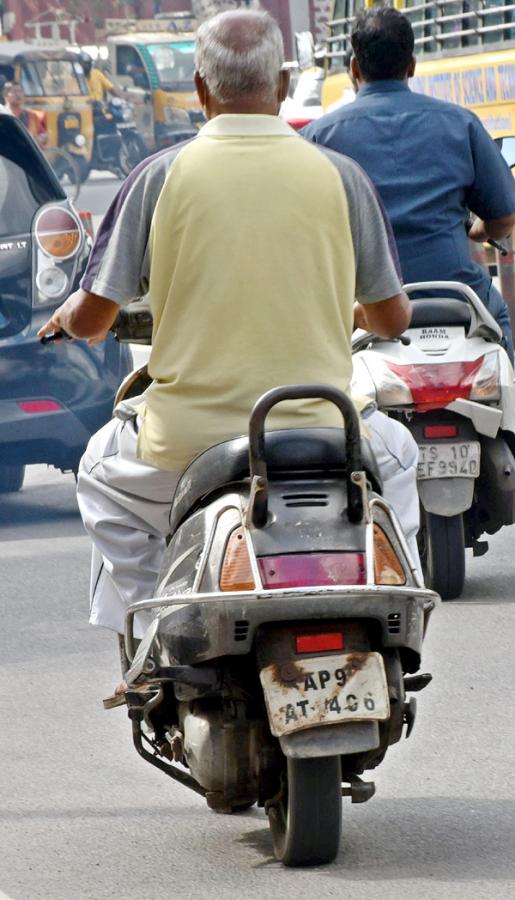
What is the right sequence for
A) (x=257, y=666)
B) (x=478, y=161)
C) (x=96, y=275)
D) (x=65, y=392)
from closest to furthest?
(x=257, y=666)
(x=96, y=275)
(x=478, y=161)
(x=65, y=392)

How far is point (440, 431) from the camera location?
6.99m

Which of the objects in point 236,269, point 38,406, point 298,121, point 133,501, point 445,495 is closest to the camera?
point 236,269

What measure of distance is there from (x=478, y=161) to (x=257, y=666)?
133 inches

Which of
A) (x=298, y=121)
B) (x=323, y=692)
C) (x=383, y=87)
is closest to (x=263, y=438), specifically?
(x=323, y=692)

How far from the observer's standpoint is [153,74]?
4034cm

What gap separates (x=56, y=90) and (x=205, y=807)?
32016 millimetres

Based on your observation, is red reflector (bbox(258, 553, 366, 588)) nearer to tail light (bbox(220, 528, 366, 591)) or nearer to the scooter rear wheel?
tail light (bbox(220, 528, 366, 591))

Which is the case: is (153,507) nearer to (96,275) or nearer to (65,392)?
(96,275)

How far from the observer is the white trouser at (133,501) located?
4383 mm

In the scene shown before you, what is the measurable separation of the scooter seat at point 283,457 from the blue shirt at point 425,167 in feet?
9.74

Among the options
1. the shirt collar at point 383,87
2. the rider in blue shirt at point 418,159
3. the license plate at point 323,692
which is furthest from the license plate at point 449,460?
the license plate at point 323,692

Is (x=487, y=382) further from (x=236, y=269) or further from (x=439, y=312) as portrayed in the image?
(x=236, y=269)

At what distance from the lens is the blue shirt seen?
6.92m

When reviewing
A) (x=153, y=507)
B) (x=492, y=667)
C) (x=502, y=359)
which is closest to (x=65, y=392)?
(x=502, y=359)
